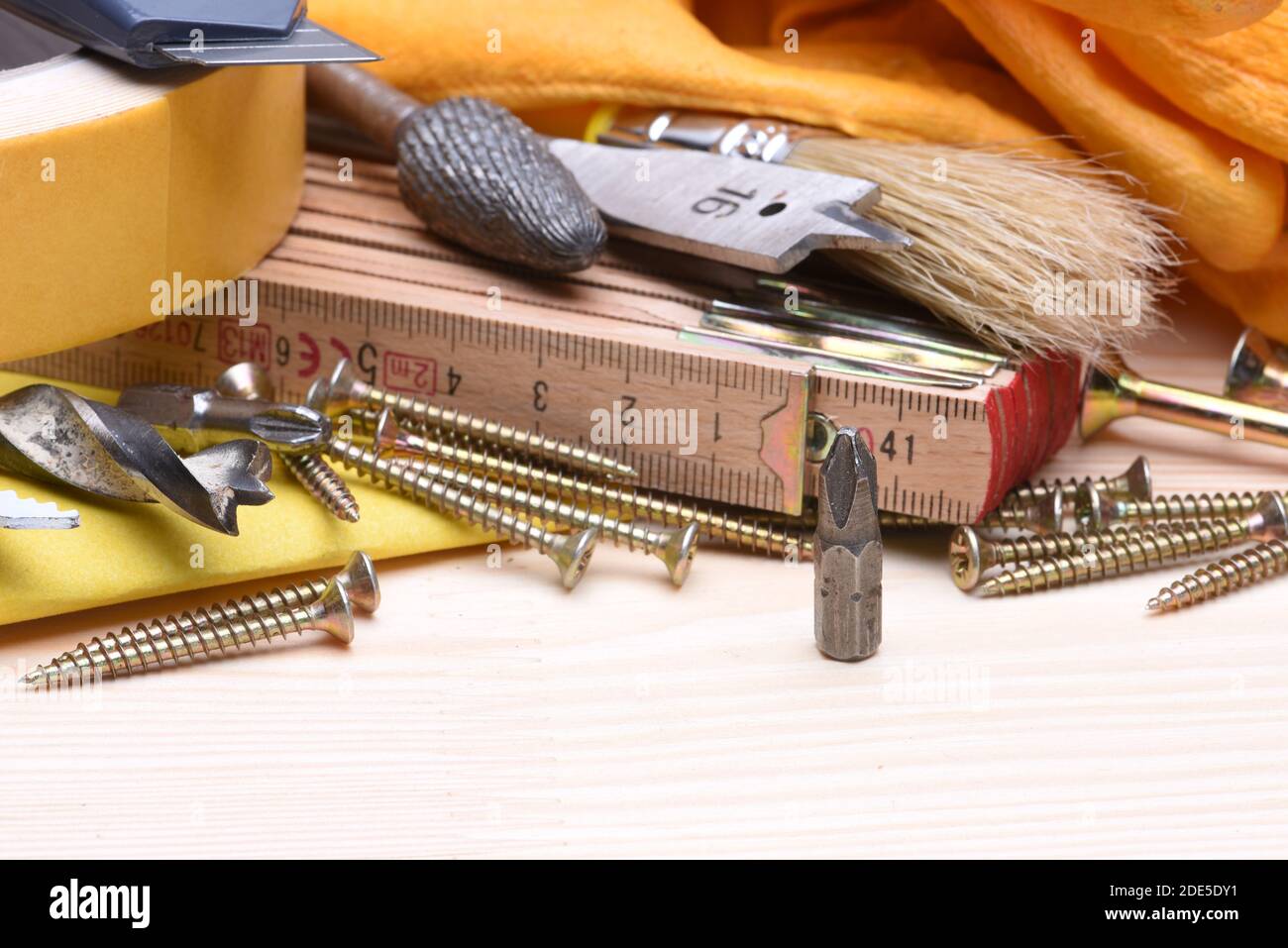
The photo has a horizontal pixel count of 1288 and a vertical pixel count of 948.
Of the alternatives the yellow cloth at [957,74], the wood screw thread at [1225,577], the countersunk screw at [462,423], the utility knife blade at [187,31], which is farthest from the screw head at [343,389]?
the wood screw thread at [1225,577]

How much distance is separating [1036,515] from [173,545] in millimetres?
707

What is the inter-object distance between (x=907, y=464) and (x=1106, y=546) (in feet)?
0.57

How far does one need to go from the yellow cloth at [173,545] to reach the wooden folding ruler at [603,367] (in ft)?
0.44

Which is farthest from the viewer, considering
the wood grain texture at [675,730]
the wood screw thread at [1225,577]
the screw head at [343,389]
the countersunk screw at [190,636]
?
the screw head at [343,389]

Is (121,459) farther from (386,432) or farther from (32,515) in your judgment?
(386,432)

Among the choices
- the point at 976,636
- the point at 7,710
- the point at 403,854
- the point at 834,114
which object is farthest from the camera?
the point at 834,114

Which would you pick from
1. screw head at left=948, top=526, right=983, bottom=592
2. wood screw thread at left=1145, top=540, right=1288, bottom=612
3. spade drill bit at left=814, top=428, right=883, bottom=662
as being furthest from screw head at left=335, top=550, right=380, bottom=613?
wood screw thread at left=1145, top=540, right=1288, bottom=612

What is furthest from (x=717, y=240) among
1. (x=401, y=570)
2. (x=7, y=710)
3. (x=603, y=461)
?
(x=7, y=710)

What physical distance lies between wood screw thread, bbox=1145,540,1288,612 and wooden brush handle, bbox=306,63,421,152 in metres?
0.82

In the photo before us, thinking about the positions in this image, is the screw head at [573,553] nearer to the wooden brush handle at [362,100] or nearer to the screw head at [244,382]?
the screw head at [244,382]

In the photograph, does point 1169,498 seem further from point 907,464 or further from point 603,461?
point 603,461

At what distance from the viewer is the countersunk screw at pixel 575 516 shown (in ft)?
3.89

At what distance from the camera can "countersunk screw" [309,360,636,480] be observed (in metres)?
1.25

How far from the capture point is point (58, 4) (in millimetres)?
1141
